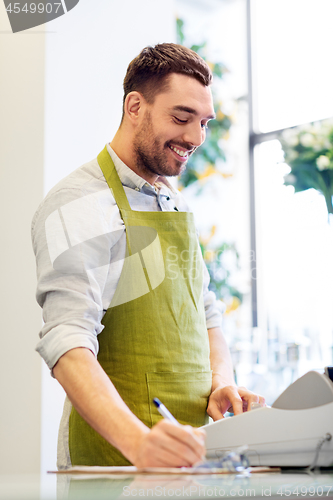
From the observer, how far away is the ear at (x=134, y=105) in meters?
1.43

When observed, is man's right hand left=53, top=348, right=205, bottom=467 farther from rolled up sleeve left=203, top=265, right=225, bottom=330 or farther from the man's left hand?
rolled up sleeve left=203, top=265, right=225, bottom=330

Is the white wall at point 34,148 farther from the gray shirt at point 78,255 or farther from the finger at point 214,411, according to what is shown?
the finger at point 214,411

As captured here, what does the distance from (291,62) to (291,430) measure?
2846 mm

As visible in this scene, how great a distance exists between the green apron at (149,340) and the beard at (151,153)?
89mm

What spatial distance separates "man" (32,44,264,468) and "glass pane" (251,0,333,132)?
6.32 feet

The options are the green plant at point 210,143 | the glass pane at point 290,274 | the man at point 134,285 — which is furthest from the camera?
the green plant at point 210,143

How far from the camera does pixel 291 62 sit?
3293mm

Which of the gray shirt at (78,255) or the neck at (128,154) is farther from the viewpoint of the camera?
the neck at (128,154)

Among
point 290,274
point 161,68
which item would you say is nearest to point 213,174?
point 290,274

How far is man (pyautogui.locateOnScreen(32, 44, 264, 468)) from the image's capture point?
101cm

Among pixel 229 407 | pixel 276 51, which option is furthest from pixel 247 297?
pixel 229 407

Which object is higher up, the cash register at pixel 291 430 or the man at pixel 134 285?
the man at pixel 134 285

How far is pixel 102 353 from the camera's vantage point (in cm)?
125

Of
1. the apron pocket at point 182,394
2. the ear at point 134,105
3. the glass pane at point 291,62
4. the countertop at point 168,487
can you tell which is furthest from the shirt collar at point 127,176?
the glass pane at point 291,62
